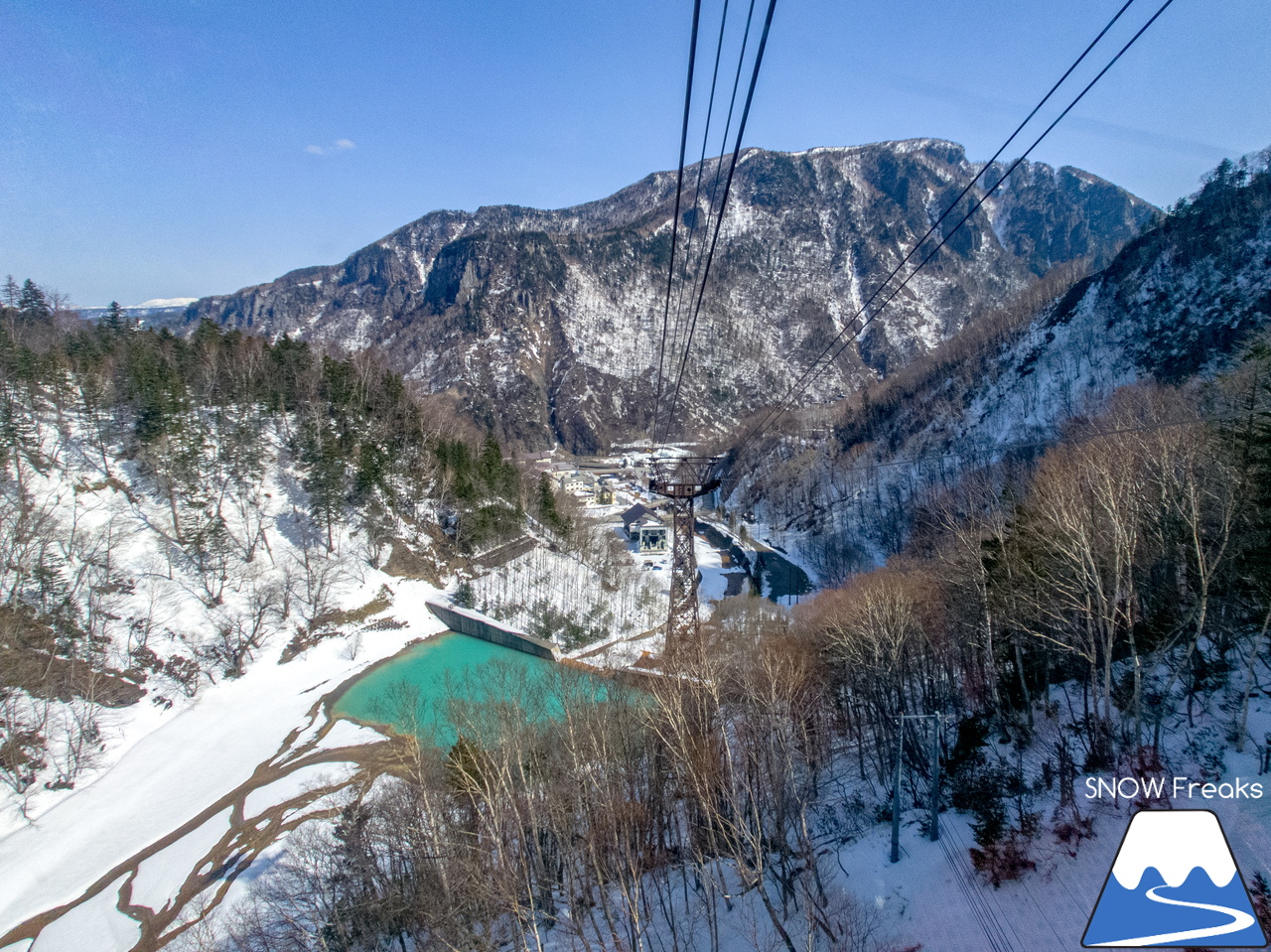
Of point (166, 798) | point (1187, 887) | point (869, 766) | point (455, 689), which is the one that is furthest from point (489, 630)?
point (1187, 887)

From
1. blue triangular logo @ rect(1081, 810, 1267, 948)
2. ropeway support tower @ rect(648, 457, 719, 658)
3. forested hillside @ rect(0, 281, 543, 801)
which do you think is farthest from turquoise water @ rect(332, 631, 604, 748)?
blue triangular logo @ rect(1081, 810, 1267, 948)

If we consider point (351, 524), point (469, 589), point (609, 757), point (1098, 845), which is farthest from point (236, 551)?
point (1098, 845)

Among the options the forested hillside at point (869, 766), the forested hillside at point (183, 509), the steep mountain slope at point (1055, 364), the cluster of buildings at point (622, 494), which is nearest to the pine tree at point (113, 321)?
the forested hillside at point (183, 509)

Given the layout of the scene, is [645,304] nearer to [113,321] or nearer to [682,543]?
[113,321]

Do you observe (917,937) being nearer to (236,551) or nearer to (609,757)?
(609,757)

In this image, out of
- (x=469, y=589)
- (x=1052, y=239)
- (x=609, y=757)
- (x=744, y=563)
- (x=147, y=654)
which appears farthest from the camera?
(x=1052, y=239)

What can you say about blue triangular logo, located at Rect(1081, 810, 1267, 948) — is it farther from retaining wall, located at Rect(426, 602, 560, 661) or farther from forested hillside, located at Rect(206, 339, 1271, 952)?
retaining wall, located at Rect(426, 602, 560, 661)
